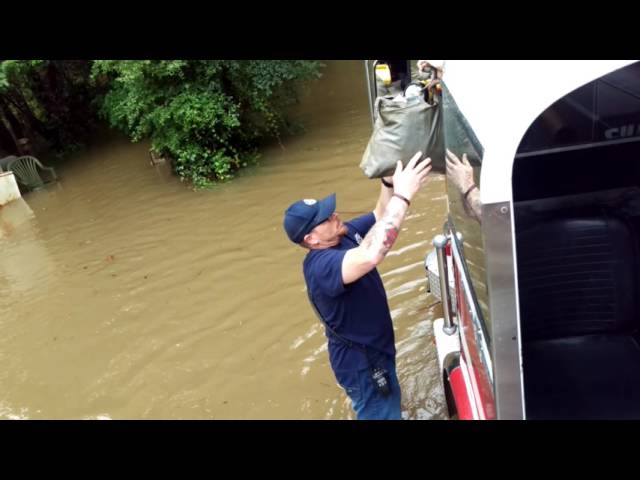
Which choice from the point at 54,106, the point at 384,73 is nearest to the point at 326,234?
the point at 384,73

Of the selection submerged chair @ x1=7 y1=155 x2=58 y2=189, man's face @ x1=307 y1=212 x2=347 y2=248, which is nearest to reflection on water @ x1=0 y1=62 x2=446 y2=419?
man's face @ x1=307 y1=212 x2=347 y2=248

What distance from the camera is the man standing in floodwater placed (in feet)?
7.75

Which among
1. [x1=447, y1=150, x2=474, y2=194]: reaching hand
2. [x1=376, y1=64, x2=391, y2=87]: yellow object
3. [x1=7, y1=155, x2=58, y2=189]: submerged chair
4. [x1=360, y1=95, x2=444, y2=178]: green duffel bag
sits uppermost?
[x1=376, y1=64, x2=391, y2=87]: yellow object

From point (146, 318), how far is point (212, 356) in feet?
3.99

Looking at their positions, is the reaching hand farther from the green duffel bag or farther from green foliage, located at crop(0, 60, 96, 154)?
green foliage, located at crop(0, 60, 96, 154)

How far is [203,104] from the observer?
29.8 feet

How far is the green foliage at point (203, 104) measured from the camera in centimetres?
910

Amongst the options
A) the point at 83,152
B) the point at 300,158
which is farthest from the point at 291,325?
the point at 83,152

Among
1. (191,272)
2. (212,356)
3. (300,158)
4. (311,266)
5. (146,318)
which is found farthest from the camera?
(300,158)

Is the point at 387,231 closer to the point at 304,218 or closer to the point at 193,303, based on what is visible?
the point at 304,218

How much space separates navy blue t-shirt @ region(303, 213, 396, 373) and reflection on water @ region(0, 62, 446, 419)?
3.88 ft

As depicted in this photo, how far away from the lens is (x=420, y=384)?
4.02 metres
